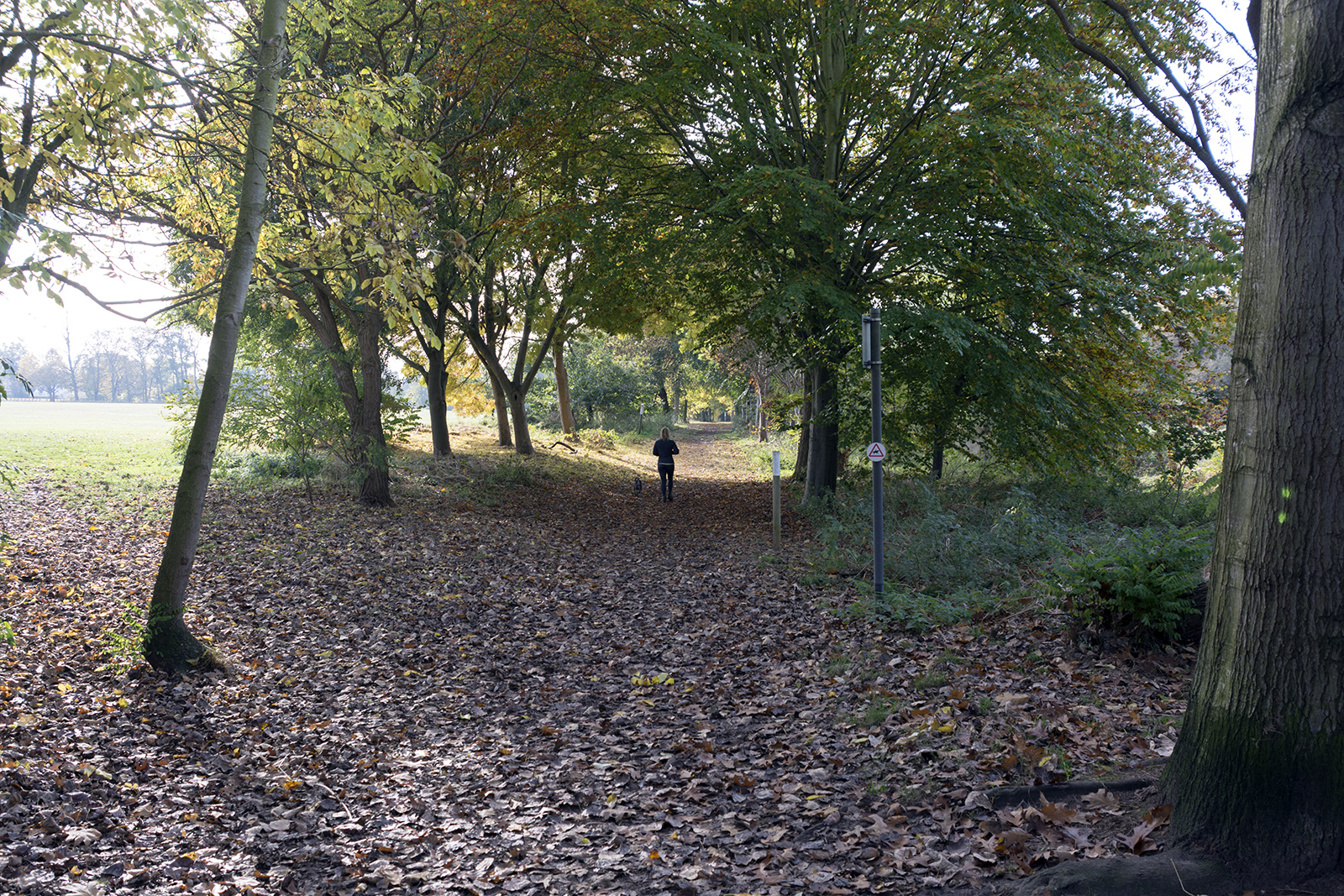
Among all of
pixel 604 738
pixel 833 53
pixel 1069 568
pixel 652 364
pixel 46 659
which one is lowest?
pixel 604 738

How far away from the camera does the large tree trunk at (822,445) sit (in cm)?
1527

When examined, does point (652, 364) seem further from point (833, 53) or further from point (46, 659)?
point (46, 659)

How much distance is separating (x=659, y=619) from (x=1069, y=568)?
4442mm

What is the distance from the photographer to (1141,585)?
5.47 m

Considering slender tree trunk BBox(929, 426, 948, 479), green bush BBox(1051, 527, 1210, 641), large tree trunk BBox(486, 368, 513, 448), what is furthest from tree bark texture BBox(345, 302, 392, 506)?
large tree trunk BBox(486, 368, 513, 448)

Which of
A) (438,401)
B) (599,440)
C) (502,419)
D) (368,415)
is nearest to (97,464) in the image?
(438,401)

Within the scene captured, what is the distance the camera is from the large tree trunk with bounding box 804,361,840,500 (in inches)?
601

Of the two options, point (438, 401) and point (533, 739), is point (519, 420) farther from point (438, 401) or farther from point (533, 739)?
point (533, 739)

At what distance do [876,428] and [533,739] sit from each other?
4.71 metres

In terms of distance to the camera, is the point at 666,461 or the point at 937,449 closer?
the point at 937,449

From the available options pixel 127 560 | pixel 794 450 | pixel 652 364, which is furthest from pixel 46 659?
pixel 652 364

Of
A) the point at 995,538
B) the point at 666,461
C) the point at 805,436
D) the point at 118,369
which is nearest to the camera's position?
the point at 995,538

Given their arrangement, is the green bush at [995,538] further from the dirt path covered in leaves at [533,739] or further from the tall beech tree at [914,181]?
the tall beech tree at [914,181]

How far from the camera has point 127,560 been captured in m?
9.42
